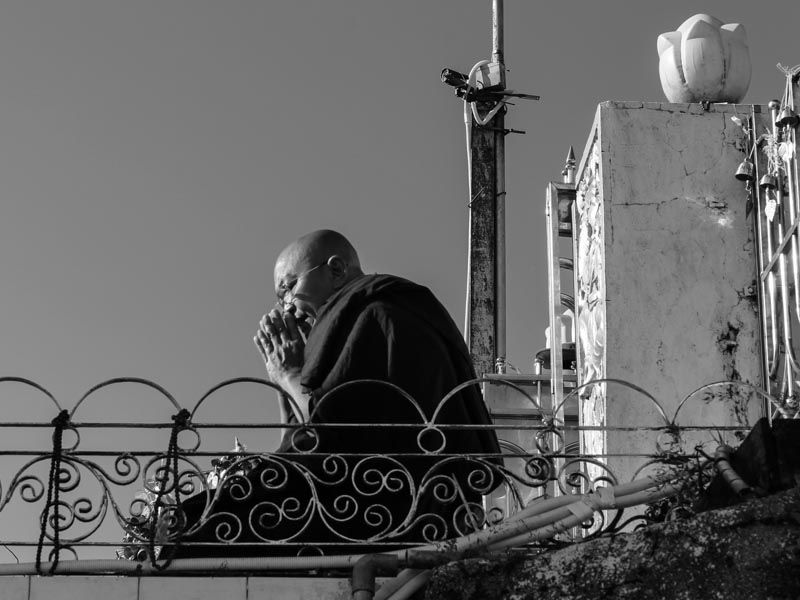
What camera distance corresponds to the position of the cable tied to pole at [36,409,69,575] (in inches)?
264

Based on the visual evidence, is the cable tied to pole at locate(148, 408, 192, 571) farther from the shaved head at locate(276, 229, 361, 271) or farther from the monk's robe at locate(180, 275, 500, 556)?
the shaved head at locate(276, 229, 361, 271)

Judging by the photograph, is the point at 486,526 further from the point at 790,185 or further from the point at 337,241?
the point at 790,185

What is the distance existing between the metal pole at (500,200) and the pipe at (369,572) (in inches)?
463

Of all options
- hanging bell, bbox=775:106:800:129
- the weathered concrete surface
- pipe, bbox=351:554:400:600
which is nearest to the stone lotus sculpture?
hanging bell, bbox=775:106:800:129

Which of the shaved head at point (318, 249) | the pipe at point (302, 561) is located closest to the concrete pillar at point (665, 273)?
the shaved head at point (318, 249)

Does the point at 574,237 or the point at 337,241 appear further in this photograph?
the point at 574,237

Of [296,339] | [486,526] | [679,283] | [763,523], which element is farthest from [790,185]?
[763,523]

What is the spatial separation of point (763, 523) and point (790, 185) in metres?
4.21

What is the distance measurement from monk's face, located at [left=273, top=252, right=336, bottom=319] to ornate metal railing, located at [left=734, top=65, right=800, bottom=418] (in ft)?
7.54

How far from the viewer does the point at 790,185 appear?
941 cm

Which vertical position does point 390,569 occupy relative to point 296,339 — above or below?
below

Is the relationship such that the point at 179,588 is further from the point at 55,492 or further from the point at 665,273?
the point at 665,273

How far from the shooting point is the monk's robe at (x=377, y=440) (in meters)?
7.03

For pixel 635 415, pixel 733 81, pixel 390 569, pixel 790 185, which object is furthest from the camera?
pixel 733 81
